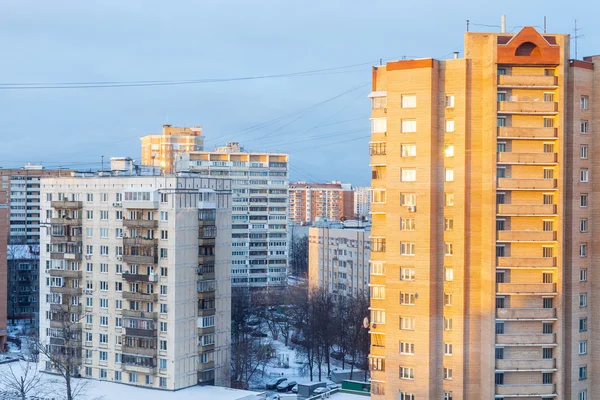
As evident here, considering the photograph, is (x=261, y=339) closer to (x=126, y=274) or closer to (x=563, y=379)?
(x=126, y=274)

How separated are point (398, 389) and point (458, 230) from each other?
184 inches

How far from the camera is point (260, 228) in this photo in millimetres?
61125

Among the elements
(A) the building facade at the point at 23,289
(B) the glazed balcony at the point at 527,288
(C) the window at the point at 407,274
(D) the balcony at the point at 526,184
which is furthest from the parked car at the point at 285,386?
(A) the building facade at the point at 23,289

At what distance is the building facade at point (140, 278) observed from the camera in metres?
30.2

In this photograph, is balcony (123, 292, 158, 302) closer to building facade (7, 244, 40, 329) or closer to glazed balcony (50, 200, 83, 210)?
glazed balcony (50, 200, 83, 210)

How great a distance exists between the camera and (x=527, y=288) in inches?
885

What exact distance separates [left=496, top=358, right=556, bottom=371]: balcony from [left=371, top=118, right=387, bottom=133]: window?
7.15m

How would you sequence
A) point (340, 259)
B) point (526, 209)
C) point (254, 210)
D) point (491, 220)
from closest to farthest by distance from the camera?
point (491, 220)
point (526, 209)
point (340, 259)
point (254, 210)

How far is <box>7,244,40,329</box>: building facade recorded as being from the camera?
53594 mm

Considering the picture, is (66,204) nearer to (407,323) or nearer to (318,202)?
(407,323)

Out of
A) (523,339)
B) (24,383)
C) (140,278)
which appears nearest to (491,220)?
(523,339)

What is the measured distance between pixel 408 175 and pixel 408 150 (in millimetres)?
688

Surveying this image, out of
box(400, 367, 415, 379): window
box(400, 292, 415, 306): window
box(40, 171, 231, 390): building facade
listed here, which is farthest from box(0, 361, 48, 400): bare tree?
box(400, 292, 415, 306): window

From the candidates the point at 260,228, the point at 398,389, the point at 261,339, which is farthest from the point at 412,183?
the point at 260,228
